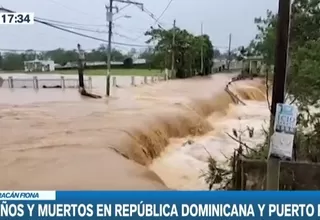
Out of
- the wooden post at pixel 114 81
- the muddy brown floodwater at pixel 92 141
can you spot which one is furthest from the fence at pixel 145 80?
the muddy brown floodwater at pixel 92 141

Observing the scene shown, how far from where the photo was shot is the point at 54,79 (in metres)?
25.9

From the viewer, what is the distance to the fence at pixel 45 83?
83.4ft

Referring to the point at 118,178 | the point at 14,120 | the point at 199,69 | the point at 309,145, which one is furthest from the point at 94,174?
the point at 199,69

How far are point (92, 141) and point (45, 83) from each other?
18076 millimetres

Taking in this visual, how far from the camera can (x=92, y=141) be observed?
A: 916cm

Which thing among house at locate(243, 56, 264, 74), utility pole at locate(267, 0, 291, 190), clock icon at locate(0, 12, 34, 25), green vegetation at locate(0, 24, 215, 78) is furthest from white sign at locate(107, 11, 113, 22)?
utility pole at locate(267, 0, 291, 190)

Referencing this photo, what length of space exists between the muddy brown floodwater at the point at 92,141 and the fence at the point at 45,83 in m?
8.43

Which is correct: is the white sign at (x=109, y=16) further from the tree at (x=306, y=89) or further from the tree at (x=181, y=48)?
the tree at (x=306, y=89)

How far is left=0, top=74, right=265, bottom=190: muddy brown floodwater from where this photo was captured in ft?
21.8

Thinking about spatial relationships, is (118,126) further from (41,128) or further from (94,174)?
(94,174)

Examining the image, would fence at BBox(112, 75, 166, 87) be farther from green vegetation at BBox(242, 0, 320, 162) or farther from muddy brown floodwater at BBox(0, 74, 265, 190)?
green vegetation at BBox(242, 0, 320, 162)

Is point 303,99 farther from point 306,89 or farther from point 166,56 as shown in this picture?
point 166,56

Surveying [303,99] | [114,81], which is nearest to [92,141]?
[303,99]

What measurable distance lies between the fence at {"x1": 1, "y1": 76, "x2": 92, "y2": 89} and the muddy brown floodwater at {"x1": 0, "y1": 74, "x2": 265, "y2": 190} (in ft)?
27.7
